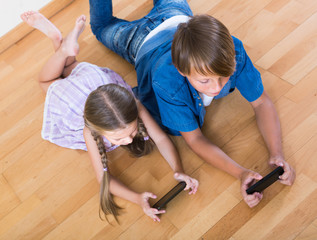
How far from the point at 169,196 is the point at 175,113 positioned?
0.26 m

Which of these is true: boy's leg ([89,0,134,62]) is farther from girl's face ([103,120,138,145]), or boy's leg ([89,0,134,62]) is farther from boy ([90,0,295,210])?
girl's face ([103,120,138,145])

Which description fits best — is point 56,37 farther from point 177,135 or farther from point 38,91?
point 177,135

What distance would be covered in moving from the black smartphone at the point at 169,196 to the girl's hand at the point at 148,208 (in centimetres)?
2

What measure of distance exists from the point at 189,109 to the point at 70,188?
524 mm

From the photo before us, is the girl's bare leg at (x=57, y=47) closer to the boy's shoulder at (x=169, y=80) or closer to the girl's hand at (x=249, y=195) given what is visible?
the boy's shoulder at (x=169, y=80)

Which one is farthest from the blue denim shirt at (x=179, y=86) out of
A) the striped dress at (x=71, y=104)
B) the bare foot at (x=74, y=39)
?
the bare foot at (x=74, y=39)

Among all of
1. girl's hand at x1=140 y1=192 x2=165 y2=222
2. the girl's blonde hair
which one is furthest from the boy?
girl's hand at x1=140 y1=192 x2=165 y2=222

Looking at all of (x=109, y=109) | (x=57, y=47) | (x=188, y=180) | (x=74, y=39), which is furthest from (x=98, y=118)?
(x=57, y=47)

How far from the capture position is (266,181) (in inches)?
37.4

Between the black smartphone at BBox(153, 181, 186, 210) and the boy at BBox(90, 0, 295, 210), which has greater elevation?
the boy at BBox(90, 0, 295, 210)

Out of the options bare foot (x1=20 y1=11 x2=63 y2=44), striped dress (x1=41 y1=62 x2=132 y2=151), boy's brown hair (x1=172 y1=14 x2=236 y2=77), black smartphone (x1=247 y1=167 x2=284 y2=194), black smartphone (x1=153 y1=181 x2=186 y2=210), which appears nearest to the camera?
boy's brown hair (x1=172 y1=14 x2=236 y2=77)

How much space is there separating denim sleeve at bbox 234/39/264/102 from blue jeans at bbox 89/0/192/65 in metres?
0.42

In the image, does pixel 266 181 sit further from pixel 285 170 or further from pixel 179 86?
pixel 179 86

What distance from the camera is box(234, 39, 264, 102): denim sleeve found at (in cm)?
103
